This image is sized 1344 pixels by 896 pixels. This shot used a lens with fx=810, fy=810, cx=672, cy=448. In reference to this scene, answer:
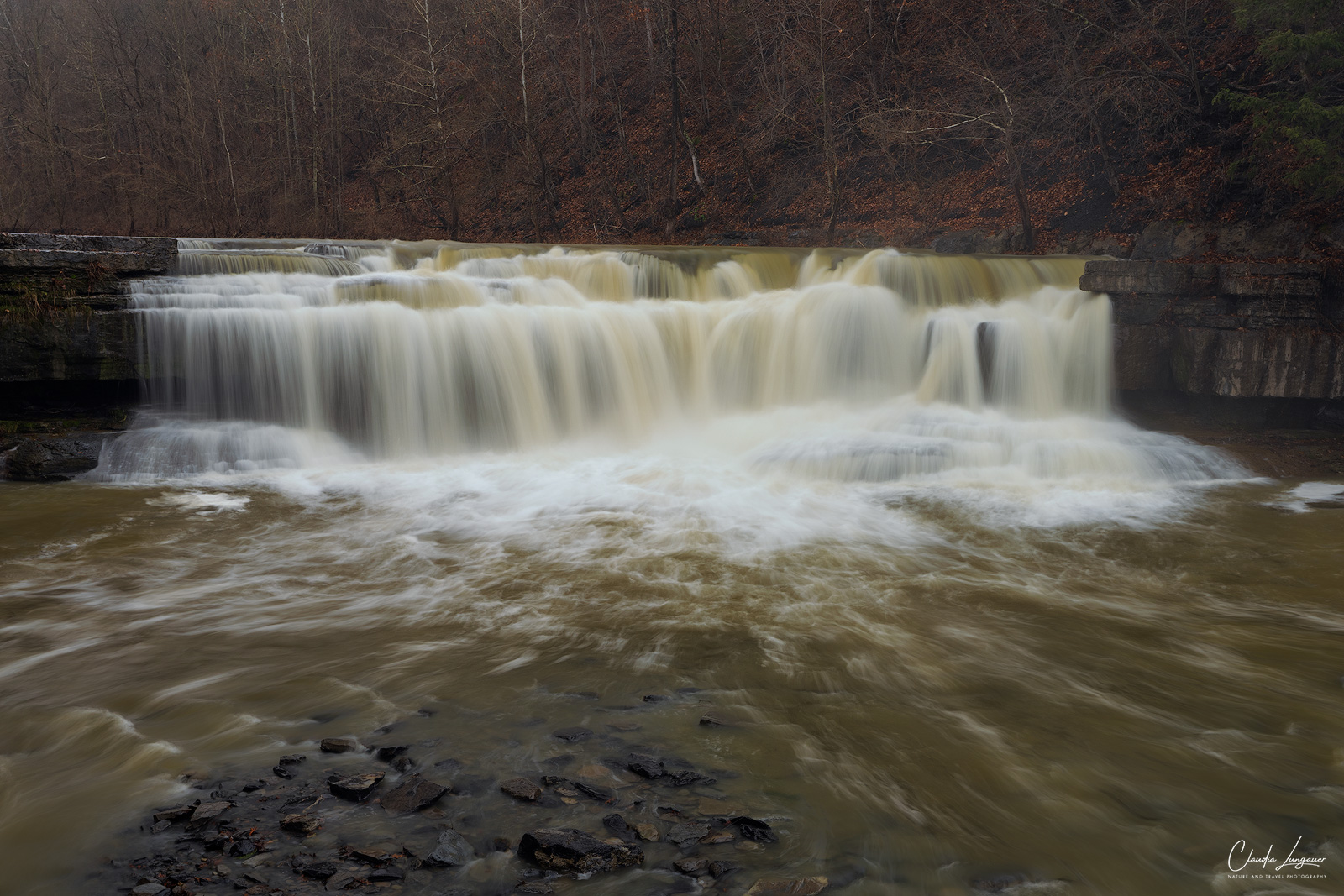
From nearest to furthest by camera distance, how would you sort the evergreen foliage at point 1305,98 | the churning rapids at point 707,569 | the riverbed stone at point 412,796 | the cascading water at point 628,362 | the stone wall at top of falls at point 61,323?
the riverbed stone at point 412,796 → the churning rapids at point 707,569 → the stone wall at top of falls at point 61,323 → the cascading water at point 628,362 → the evergreen foliage at point 1305,98

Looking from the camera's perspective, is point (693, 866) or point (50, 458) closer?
point (693, 866)

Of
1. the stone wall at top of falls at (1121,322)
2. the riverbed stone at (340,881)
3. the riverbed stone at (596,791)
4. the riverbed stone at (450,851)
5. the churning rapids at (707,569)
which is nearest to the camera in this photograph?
the riverbed stone at (340,881)

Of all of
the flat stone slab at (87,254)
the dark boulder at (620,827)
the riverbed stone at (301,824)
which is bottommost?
the dark boulder at (620,827)

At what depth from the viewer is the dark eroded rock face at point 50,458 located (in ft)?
28.9

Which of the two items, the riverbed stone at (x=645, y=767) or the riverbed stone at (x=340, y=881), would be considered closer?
the riverbed stone at (x=340, y=881)

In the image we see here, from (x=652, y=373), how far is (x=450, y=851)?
9.28 metres

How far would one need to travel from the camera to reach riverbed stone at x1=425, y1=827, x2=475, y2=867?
2.77 meters

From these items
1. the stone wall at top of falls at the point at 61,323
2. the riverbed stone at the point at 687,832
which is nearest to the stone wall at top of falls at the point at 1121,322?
the stone wall at top of falls at the point at 61,323

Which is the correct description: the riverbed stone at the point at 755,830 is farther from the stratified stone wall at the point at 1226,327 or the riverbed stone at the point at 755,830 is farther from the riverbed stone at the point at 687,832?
the stratified stone wall at the point at 1226,327

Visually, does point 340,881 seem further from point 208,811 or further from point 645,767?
point 645,767

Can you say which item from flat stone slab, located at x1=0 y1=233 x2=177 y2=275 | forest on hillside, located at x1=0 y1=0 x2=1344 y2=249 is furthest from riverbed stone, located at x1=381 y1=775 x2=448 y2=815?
forest on hillside, located at x1=0 y1=0 x2=1344 y2=249

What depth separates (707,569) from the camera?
631 centimetres

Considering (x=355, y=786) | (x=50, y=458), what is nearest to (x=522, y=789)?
(x=355, y=786)

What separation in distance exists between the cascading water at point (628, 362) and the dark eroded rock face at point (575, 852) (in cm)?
700
